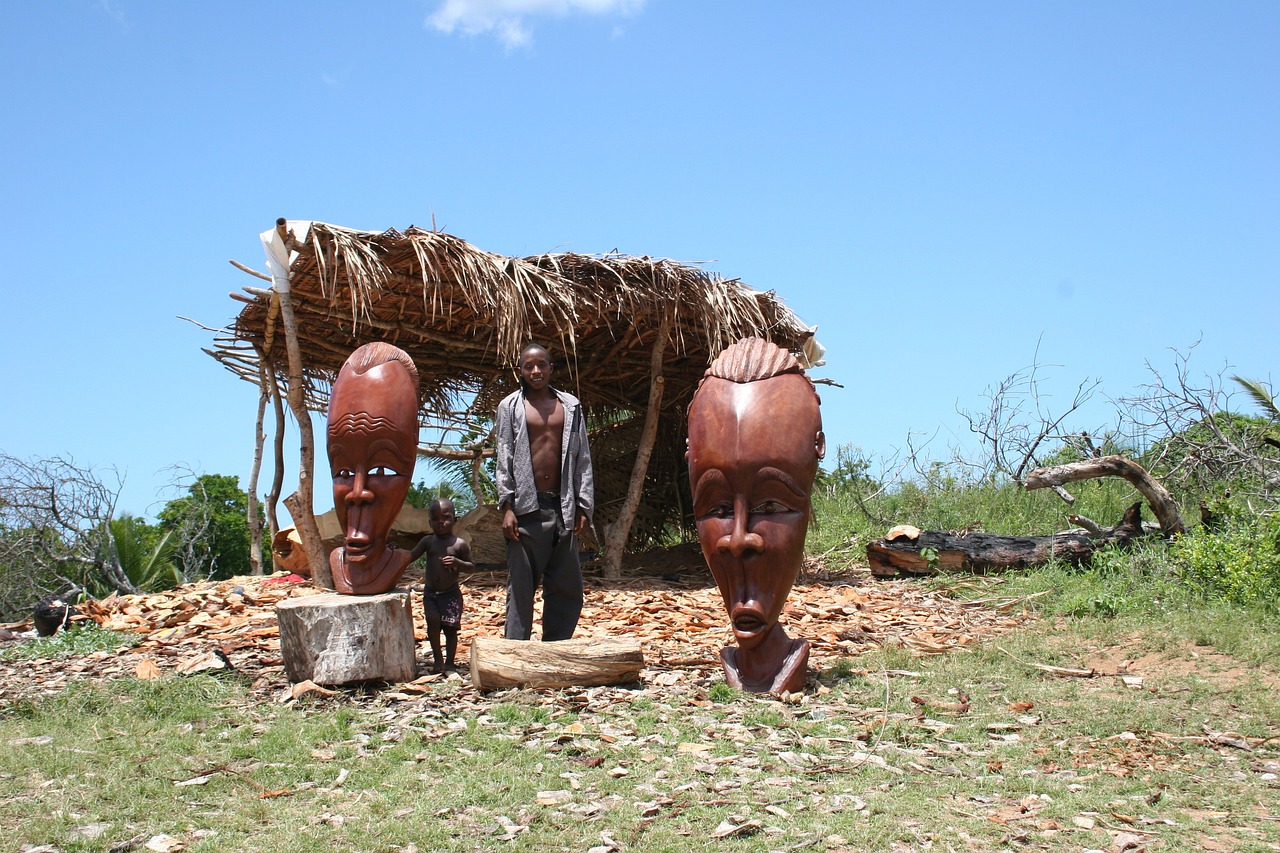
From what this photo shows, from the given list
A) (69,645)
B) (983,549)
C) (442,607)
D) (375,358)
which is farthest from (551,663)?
(983,549)

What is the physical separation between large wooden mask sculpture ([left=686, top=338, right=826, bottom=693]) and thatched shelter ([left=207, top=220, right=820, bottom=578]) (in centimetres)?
356

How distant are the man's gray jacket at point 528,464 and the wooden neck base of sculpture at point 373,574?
0.74 metres

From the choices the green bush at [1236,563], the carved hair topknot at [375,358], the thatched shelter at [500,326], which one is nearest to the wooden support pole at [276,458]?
the thatched shelter at [500,326]

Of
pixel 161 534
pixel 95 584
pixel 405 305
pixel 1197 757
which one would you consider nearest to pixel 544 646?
pixel 1197 757

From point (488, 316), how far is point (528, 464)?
3405 millimetres

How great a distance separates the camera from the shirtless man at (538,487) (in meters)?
5.41

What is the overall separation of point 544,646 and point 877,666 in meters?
1.78

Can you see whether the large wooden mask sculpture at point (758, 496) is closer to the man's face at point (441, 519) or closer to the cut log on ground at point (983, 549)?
the man's face at point (441, 519)

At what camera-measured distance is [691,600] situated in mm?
7992

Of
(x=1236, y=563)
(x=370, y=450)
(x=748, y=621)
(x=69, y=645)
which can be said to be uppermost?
(x=370, y=450)

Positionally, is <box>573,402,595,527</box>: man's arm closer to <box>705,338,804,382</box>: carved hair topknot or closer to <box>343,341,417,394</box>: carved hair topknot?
<box>705,338,804,382</box>: carved hair topknot

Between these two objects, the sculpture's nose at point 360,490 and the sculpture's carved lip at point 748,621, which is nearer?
the sculpture's carved lip at point 748,621

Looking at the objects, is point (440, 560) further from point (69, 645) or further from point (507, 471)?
point (69, 645)

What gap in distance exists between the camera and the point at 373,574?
5691 mm
